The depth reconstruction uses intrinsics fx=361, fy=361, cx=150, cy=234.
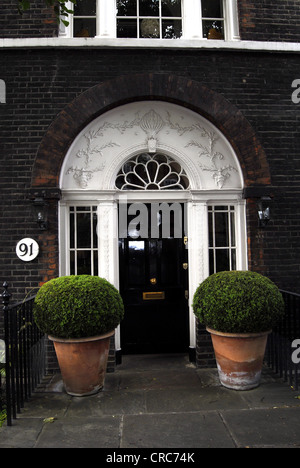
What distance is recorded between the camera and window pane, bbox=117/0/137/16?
18.7ft

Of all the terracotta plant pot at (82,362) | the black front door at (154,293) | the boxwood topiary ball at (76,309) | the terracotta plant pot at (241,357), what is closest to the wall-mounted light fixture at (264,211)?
the black front door at (154,293)

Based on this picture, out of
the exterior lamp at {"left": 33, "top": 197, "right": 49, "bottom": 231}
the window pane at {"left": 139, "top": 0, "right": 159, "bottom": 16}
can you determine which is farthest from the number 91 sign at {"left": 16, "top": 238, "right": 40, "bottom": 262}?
the window pane at {"left": 139, "top": 0, "right": 159, "bottom": 16}

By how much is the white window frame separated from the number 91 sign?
10.4 feet

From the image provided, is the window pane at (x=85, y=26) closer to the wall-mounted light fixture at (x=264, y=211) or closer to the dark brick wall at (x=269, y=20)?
the dark brick wall at (x=269, y=20)

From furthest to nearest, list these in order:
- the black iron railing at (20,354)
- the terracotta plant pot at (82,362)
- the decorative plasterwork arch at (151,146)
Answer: the decorative plasterwork arch at (151,146) → the terracotta plant pot at (82,362) → the black iron railing at (20,354)

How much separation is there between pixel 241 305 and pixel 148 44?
13.1 feet

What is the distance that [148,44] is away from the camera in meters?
5.37

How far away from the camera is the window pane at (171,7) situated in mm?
5762

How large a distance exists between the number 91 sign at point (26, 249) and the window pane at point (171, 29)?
Answer: 3.84 m

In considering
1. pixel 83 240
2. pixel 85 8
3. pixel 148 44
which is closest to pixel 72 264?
pixel 83 240

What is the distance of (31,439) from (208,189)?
12.9ft

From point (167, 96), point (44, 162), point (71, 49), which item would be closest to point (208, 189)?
point (167, 96)

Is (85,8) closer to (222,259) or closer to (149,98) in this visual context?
(149,98)

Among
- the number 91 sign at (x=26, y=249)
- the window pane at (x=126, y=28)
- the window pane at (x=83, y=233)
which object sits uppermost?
the window pane at (x=126, y=28)
